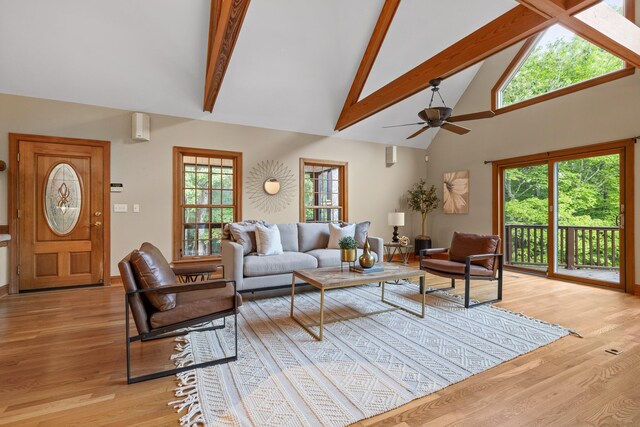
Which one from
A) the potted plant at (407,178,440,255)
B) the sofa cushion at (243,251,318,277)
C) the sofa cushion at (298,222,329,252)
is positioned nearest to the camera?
the sofa cushion at (243,251,318,277)

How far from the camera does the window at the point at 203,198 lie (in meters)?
5.03

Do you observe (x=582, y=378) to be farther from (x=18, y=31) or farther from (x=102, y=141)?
(x=18, y=31)

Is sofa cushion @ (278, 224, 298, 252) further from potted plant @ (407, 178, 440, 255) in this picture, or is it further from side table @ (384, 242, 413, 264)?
potted plant @ (407, 178, 440, 255)

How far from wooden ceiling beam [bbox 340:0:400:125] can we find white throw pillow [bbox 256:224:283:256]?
2.92m

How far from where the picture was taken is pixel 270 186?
5.59 m

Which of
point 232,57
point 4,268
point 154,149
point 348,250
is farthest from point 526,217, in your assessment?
point 4,268

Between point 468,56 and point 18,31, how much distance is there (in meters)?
5.19

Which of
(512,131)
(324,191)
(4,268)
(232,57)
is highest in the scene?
(232,57)

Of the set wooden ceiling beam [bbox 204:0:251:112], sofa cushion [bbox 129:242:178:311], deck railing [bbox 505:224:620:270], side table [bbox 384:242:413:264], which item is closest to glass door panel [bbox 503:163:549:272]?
deck railing [bbox 505:224:620:270]

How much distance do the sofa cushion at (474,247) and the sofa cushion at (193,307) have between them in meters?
2.89

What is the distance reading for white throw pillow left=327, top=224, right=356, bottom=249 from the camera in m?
4.76

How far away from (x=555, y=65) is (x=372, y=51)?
298 cm

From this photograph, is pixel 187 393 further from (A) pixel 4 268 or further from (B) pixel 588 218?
(B) pixel 588 218

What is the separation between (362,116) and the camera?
527 cm
